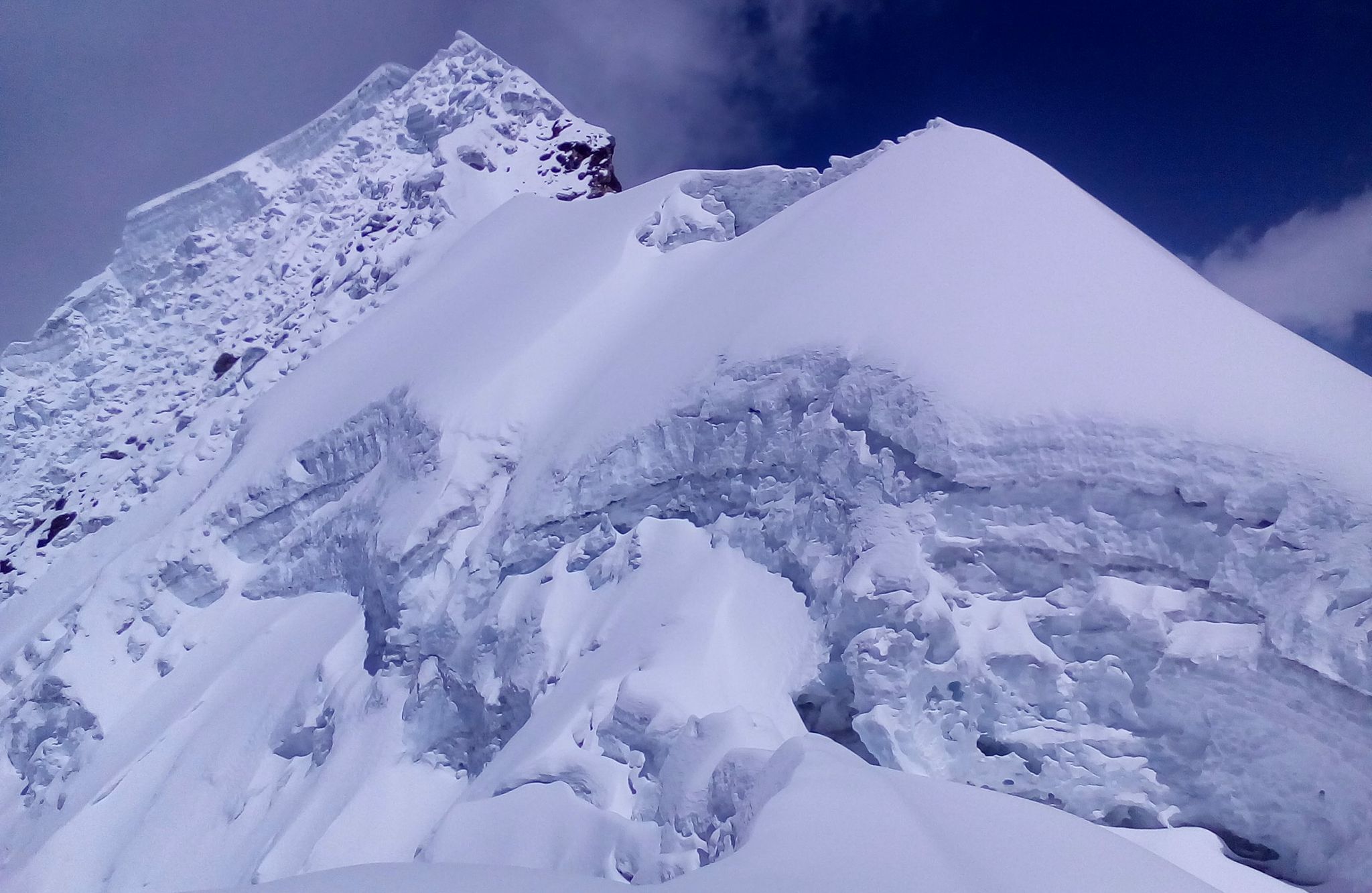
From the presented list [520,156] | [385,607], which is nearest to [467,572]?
[385,607]

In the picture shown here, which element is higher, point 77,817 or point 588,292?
point 588,292

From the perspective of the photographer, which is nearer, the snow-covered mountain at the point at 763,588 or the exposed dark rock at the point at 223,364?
the snow-covered mountain at the point at 763,588

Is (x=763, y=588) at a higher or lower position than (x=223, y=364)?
lower

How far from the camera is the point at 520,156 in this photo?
27.4 metres

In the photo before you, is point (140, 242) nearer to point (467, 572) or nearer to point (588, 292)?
point (588, 292)

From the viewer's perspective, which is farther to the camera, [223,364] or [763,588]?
[223,364]

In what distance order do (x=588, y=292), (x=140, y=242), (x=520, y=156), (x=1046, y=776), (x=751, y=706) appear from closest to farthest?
(x=1046, y=776) < (x=751, y=706) < (x=588, y=292) < (x=520, y=156) < (x=140, y=242)

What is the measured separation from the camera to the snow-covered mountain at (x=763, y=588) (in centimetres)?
648

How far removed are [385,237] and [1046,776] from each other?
23.0m

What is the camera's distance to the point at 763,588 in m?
9.19

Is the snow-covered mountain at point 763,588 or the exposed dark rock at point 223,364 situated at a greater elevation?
the exposed dark rock at point 223,364

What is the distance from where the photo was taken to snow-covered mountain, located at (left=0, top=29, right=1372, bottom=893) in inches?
255

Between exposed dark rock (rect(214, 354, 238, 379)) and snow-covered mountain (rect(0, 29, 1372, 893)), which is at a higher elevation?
exposed dark rock (rect(214, 354, 238, 379))

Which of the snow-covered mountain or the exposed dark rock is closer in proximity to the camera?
the snow-covered mountain
